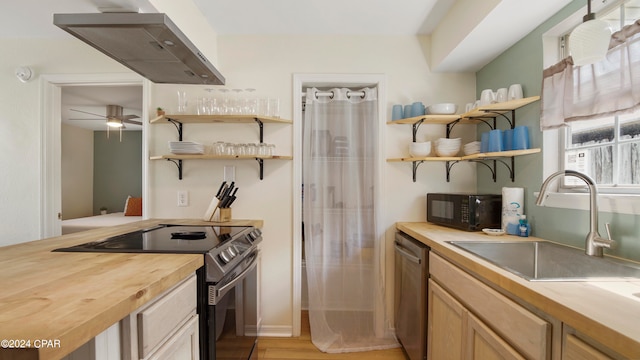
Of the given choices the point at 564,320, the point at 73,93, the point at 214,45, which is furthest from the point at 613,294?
the point at 73,93

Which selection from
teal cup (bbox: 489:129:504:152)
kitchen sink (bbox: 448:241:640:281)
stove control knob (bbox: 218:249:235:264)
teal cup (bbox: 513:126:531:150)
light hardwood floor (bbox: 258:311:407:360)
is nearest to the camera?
kitchen sink (bbox: 448:241:640:281)

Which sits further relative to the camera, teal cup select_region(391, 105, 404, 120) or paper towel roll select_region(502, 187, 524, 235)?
teal cup select_region(391, 105, 404, 120)

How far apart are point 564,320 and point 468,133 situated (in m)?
1.81

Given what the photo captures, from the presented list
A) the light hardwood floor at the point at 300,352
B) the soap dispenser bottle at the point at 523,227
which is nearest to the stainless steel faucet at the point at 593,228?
the soap dispenser bottle at the point at 523,227

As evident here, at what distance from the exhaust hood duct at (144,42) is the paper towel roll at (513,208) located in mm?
1980

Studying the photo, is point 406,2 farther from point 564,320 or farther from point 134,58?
point 564,320

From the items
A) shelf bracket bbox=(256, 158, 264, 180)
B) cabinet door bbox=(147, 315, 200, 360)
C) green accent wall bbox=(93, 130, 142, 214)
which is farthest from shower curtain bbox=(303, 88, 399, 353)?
green accent wall bbox=(93, 130, 142, 214)

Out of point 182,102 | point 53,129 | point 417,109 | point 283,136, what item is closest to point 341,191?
point 283,136

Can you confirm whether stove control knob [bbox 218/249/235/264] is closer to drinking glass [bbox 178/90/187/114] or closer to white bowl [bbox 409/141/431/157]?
drinking glass [bbox 178/90/187/114]

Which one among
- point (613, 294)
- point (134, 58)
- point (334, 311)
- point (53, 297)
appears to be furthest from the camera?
point (334, 311)

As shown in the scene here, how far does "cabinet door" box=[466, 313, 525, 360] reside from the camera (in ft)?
3.15

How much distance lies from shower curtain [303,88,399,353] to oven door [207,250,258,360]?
63 centimetres

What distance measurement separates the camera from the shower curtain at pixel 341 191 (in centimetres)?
225

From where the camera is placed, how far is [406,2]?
1.84 m
